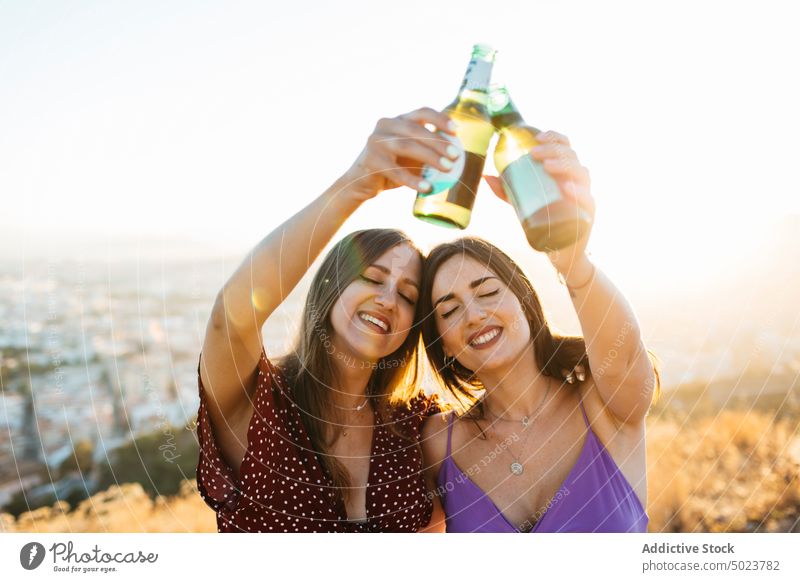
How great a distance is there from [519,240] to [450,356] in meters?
0.25

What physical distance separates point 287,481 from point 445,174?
1.73ft

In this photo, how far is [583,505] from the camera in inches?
42.9

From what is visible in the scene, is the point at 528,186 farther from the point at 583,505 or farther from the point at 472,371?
the point at 583,505

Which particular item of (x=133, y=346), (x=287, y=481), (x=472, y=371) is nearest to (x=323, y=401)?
(x=287, y=481)

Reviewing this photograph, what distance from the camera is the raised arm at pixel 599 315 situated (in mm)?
783

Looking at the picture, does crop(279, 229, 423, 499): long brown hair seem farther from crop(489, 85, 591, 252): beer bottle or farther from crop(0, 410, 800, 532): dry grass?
crop(0, 410, 800, 532): dry grass

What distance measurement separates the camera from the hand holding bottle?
2.49 feet

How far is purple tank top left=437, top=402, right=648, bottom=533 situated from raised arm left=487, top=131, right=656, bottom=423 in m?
0.09

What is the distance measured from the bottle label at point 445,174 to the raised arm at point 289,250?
2 cm

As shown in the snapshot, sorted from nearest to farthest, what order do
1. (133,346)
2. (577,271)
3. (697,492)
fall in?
(577,271) < (697,492) < (133,346)

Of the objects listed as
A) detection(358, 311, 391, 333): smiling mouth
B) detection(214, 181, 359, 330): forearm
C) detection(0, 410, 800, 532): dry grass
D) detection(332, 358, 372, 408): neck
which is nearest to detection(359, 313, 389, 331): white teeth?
detection(358, 311, 391, 333): smiling mouth

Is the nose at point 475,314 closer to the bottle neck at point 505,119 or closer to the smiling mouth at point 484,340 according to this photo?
the smiling mouth at point 484,340
